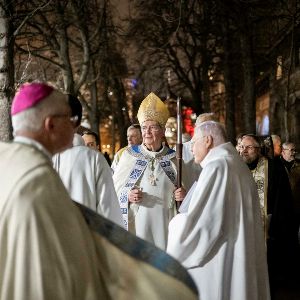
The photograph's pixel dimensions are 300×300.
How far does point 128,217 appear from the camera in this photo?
6.42m

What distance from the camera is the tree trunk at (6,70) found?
1077 centimetres

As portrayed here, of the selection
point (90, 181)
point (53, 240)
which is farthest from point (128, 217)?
point (53, 240)

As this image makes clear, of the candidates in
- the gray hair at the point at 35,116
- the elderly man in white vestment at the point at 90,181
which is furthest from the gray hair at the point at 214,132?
the gray hair at the point at 35,116

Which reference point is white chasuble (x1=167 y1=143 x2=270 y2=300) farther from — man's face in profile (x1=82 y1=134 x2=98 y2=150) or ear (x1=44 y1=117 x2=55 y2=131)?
man's face in profile (x1=82 y1=134 x2=98 y2=150)

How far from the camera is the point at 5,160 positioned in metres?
2.42

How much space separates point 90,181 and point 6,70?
6278mm

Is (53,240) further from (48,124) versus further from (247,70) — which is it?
(247,70)

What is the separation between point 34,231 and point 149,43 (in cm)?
2503

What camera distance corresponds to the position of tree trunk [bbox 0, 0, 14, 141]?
10.8 meters

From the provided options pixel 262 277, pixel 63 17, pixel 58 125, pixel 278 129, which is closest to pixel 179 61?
pixel 278 129

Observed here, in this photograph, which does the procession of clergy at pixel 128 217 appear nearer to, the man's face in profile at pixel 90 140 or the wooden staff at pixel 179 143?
the wooden staff at pixel 179 143

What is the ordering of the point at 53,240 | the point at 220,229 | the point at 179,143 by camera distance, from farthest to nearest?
the point at 179,143 → the point at 220,229 → the point at 53,240

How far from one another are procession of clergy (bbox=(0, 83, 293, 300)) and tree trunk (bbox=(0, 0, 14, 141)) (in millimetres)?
4579

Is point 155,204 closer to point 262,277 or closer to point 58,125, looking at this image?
point 262,277
